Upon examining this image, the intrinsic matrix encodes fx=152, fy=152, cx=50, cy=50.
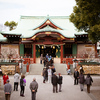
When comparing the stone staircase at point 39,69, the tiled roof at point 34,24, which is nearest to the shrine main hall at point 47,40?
the tiled roof at point 34,24

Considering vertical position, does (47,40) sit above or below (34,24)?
below

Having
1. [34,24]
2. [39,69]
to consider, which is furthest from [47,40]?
[34,24]

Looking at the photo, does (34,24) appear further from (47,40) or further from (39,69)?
(39,69)

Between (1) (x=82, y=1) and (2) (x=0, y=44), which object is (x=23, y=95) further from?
(2) (x=0, y=44)

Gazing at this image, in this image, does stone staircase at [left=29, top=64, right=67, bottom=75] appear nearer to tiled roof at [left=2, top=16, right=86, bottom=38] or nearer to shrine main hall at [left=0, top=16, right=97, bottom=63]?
shrine main hall at [left=0, top=16, right=97, bottom=63]

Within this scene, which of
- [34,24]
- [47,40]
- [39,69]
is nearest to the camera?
[39,69]

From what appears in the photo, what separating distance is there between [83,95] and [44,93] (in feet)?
8.53

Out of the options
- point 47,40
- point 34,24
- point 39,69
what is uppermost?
point 34,24

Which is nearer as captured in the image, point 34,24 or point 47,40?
point 47,40

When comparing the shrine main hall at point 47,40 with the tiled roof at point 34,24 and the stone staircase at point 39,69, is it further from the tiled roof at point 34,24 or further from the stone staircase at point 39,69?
the stone staircase at point 39,69

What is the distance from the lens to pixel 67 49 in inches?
1016

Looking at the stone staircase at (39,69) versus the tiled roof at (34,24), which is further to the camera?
the tiled roof at (34,24)

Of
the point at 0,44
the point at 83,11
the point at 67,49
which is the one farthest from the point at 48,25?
the point at 83,11

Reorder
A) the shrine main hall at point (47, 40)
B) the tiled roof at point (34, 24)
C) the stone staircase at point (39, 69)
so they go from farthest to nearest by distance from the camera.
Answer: the tiled roof at point (34, 24) < the shrine main hall at point (47, 40) < the stone staircase at point (39, 69)
